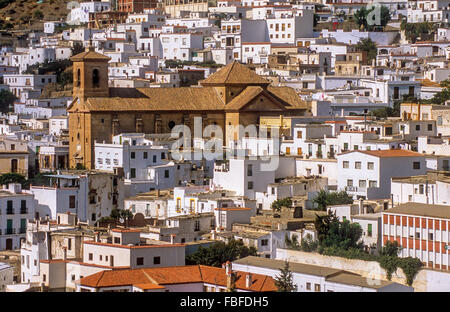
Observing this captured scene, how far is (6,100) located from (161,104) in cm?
1892

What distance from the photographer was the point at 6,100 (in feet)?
238

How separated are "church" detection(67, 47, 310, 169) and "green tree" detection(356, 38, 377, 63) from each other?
52.3 feet

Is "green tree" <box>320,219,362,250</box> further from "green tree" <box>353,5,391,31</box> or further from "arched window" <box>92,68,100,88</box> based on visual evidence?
"green tree" <box>353,5,391,31</box>

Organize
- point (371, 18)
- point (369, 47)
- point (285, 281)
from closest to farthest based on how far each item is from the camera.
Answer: point (285, 281) → point (369, 47) → point (371, 18)

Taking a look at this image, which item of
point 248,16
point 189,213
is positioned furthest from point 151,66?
point 189,213

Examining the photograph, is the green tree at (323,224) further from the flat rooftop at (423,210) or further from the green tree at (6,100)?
the green tree at (6,100)

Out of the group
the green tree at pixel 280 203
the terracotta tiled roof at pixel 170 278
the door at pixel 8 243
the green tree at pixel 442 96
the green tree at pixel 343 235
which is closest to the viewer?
the terracotta tiled roof at pixel 170 278

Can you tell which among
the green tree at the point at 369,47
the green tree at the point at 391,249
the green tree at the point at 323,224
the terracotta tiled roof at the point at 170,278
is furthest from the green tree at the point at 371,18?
the terracotta tiled roof at the point at 170,278

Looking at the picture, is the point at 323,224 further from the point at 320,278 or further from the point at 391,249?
the point at 320,278

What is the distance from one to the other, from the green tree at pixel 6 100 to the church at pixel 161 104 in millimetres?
15838

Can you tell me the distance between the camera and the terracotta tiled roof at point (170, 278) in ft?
99.8

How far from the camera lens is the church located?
54219mm

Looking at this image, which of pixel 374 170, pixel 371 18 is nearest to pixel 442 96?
pixel 374 170

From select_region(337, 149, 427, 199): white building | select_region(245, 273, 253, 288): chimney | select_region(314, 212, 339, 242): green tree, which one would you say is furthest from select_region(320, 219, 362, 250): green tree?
select_region(245, 273, 253, 288): chimney
